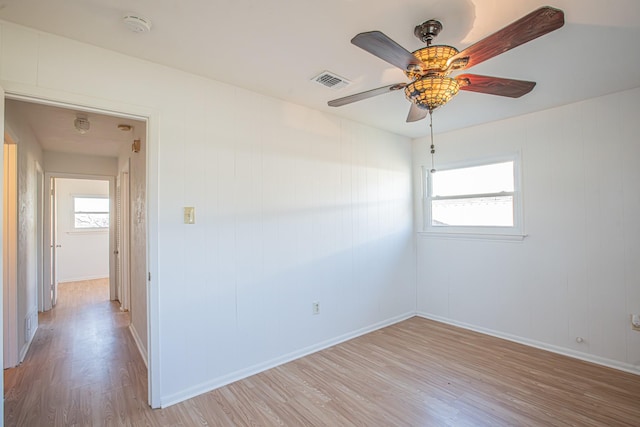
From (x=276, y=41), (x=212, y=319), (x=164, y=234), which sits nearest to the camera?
(x=276, y=41)

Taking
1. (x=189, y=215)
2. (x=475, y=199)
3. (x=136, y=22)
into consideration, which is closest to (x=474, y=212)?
(x=475, y=199)

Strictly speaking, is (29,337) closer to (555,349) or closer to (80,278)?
(80,278)

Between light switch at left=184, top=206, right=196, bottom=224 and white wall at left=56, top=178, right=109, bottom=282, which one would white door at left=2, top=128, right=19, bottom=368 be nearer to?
light switch at left=184, top=206, right=196, bottom=224

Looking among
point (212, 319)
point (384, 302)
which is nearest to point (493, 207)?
point (384, 302)

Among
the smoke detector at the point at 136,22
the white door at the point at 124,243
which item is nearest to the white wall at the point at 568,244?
the smoke detector at the point at 136,22

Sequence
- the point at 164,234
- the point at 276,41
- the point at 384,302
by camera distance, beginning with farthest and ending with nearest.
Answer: the point at 384,302, the point at 164,234, the point at 276,41

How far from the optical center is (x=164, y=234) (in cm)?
230

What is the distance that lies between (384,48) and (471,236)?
9.77 feet

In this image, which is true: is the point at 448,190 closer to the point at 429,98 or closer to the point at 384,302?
the point at 384,302

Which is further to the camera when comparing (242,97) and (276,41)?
(242,97)

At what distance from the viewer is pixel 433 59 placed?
5.55ft

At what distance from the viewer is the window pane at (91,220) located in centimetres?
720

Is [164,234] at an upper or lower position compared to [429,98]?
lower

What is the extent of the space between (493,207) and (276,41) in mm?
3031
